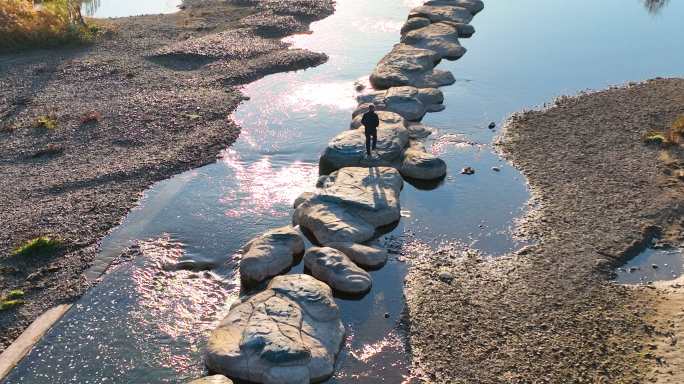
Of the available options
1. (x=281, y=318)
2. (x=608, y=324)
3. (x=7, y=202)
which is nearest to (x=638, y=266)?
(x=608, y=324)

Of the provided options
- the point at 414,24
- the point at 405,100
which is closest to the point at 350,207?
the point at 405,100

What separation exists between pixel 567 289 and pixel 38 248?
20209mm

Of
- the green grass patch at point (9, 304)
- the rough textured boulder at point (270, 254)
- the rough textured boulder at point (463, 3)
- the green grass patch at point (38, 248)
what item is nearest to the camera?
the green grass patch at point (9, 304)

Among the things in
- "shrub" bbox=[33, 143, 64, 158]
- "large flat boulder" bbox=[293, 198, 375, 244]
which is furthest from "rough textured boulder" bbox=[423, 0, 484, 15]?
"shrub" bbox=[33, 143, 64, 158]

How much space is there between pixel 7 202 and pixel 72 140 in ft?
20.8

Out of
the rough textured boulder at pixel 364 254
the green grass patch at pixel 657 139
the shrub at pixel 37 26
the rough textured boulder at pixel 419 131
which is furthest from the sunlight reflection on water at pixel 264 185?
the shrub at pixel 37 26

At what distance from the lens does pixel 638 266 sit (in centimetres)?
2338

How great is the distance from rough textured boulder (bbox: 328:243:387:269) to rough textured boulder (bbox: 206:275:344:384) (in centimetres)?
277

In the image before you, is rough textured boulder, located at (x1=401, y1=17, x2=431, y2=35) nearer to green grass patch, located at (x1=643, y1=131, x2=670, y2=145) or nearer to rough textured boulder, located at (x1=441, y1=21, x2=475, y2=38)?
rough textured boulder, located at (x1=441, y1=21, x2=475, y2=38)

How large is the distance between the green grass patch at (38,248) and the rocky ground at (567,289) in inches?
555

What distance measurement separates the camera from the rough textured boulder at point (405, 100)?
36.6 meters

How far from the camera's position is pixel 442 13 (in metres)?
53.7

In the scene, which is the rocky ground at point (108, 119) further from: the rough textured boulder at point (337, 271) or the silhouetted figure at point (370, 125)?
the rough textured boulder at point (337, 271)

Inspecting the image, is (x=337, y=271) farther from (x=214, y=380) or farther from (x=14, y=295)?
(x=14, y=295)
